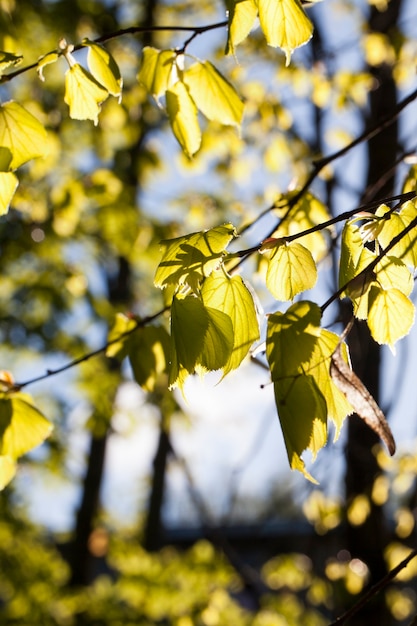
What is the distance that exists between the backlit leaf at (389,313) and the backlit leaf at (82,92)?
48 cm

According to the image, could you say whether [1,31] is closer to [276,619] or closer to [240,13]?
[240,13]

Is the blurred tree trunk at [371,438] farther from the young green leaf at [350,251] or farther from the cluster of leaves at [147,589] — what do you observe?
the young green leaf at [350,251]

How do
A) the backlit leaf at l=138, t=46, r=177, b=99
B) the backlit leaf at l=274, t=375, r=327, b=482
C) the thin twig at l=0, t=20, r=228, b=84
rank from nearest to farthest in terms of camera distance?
the backlit leaf at l=274, t=375, r=327, b=482, the thin twig at l=0, t=20, r=228, b=84, the backlit leaf at l=138, t=46, r=177, b=99

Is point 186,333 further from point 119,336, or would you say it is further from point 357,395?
point 119,336

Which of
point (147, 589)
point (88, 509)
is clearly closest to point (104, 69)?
point (147, 589)

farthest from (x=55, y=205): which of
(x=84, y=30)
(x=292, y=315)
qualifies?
(x=84, y=30)

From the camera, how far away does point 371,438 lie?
2930 mm

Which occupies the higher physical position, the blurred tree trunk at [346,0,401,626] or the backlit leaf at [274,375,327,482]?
the blurred tree trunk at [346,0,401,626]

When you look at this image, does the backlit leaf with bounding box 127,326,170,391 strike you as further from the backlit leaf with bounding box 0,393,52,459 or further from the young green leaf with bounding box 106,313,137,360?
the backlit leaf with bounding box 0,393,52,459

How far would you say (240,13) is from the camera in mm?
873

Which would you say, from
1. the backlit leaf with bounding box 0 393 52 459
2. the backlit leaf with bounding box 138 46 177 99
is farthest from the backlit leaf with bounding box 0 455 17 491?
the backlit leaf with bounding box 138 46 177 99

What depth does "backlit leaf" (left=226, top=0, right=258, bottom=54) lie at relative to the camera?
2.80ft

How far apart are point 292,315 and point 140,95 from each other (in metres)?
3.10

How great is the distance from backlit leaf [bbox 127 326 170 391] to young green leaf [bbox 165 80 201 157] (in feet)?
1.16
